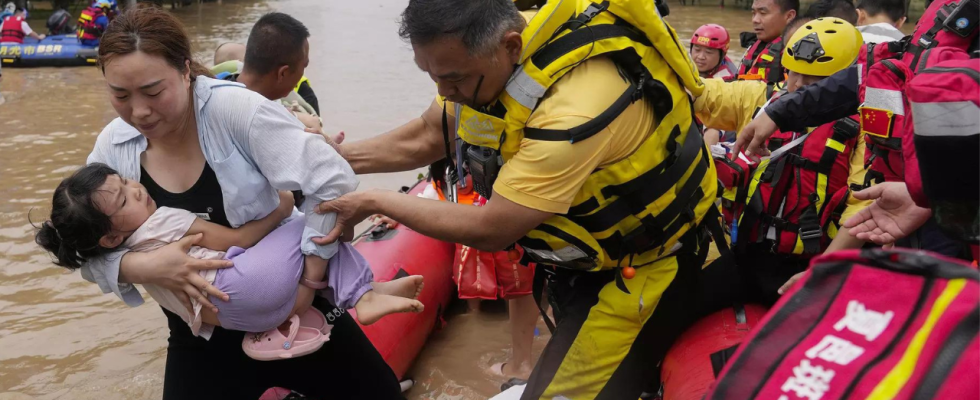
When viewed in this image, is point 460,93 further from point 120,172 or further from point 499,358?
point 499,358

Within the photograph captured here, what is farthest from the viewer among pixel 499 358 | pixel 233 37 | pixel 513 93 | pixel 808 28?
pixel 233 37

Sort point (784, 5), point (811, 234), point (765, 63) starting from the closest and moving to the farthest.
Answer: point (811, 234) → point (765, 63) → point (784, 5)

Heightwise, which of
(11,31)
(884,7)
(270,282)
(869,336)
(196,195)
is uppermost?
(869,336)

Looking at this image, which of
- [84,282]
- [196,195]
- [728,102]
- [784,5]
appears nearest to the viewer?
[196,195]

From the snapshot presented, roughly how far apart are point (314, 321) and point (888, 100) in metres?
1.99

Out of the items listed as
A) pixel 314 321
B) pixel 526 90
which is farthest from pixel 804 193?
pixel 314 321

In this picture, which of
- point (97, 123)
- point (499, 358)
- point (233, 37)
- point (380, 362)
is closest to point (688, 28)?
point (233, 37)

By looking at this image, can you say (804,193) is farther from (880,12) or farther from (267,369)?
(880,12)

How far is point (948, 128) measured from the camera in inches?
56.1

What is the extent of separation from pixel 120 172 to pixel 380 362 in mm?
1127

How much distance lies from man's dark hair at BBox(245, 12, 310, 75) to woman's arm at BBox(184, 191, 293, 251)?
1.19 metres

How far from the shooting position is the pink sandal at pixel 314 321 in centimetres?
264

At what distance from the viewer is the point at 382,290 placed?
2.67m

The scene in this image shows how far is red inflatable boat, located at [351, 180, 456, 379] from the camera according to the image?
410cm
